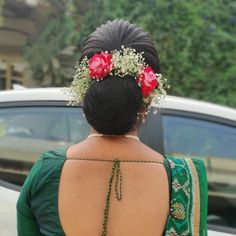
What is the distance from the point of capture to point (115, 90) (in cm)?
156

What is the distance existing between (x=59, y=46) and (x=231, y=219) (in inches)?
213

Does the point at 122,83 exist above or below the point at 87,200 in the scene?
above

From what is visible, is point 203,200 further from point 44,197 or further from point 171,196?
point 44,197

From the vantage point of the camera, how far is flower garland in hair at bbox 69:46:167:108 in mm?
1587

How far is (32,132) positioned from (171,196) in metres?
1.86

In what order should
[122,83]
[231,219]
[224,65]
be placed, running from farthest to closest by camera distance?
[224,65] → [231,219] → [122,83]

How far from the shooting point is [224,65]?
305 inches

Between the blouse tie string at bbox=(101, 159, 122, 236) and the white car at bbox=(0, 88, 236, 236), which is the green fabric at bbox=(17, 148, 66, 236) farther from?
the white car at bbox=(0, 88, 236, 236)

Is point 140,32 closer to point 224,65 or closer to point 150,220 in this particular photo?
point 150,220

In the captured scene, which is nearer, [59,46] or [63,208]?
[63,208]

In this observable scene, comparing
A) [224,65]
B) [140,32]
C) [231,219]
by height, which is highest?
[140,32]

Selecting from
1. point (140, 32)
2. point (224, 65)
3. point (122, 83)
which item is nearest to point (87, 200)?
point (122, 83)

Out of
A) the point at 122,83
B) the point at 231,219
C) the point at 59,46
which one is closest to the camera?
the point at 122,83

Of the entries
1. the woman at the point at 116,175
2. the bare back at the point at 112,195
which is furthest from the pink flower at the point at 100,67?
the bare back at the point at 112,195
